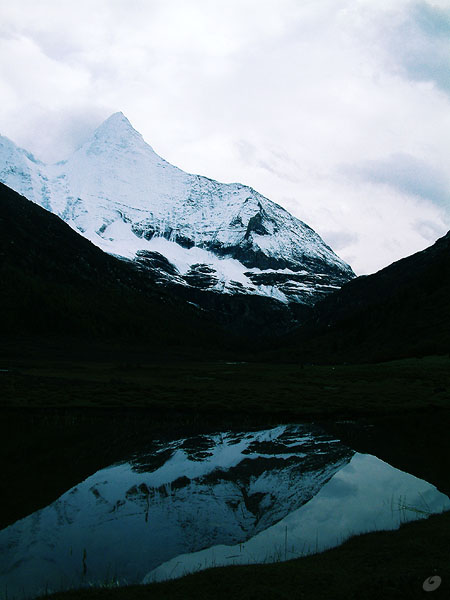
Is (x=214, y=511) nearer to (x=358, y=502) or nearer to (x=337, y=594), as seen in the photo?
(x=358, y=502)

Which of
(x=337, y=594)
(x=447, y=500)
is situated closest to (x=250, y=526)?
(x=337, y=594)

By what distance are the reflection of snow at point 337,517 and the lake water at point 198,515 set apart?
0.05 metres

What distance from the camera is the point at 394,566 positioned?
13062 mm

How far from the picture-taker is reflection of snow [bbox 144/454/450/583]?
1573cm

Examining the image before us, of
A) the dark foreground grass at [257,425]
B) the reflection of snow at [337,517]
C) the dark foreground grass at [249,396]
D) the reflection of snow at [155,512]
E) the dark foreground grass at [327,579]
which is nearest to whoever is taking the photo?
the dark foreground grass at [327,579]

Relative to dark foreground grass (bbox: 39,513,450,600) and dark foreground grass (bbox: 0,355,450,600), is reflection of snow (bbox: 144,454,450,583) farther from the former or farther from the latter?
dark foreground grass (bbox: 39,513,450,600)

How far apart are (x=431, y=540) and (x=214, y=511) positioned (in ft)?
29.2

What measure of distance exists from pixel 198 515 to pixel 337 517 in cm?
583

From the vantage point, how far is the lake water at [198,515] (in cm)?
1531

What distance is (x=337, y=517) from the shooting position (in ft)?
65.4

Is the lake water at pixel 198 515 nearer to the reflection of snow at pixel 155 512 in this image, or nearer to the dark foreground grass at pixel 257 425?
the reflection of snow at pixel 155 512

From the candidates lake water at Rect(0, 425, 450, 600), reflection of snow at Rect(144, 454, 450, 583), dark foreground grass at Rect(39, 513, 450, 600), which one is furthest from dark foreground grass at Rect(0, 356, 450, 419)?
dark foreground grass at Rect(39, 513, 450, 600)

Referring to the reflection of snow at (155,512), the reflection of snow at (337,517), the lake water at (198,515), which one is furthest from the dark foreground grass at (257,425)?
the reflection of snow at (155,512)

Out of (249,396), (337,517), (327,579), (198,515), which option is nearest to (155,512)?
(198,515)
